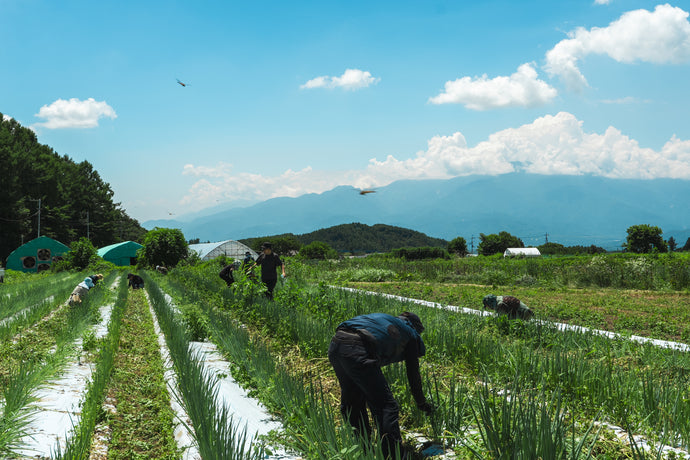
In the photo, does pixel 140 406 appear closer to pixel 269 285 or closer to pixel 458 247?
pixel 269 285

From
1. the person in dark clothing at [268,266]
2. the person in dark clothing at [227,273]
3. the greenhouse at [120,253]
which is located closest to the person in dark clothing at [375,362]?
the person in dark clothing at [268,266]

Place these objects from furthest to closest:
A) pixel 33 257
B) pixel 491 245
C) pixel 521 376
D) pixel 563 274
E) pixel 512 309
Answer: pixel 491 245 < pixel 33 257 < pixel 563 274 < pixel 512 309 < pixel 521 376

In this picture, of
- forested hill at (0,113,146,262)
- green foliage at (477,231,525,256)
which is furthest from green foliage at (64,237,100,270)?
green foliage at (477,231,525,256)

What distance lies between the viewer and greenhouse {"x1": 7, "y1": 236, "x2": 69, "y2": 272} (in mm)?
34469

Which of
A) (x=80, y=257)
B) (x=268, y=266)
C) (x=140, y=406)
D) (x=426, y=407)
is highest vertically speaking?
(x=268, y=266)

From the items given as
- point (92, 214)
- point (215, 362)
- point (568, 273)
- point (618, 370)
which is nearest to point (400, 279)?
point (568, 273)

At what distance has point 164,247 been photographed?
1203 inches

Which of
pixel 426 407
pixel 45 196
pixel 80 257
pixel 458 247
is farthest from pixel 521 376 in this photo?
pixel 458 247

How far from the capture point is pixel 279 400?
3520 mm

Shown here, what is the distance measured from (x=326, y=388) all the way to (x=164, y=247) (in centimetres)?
2874

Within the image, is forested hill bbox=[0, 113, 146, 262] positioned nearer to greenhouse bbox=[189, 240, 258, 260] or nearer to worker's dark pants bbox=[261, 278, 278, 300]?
greenhouse bbox=[189, 240, 258, 260]

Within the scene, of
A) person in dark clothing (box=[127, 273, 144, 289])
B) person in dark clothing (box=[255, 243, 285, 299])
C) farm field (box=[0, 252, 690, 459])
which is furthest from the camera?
person in dark clothing (box=[127, 273, 144, 289])

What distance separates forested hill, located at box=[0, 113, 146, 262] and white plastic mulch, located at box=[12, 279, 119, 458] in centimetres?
4240

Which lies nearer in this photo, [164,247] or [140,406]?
[140,406]
